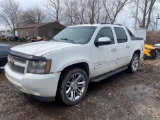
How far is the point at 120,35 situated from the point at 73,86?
8.30 ft

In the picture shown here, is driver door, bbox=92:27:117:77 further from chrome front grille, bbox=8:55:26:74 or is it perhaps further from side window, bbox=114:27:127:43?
chrome front grille, bbox=8:55:26:74

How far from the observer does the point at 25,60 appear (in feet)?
10.5

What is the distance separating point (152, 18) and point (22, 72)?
3063 centimetres

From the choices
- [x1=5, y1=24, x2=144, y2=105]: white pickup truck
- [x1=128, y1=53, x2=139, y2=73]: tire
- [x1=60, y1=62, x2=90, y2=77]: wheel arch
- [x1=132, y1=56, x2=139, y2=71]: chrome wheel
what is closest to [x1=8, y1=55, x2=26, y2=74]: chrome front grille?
[x1=5, y1=24, x2=144, y2=105]: white pickup truck

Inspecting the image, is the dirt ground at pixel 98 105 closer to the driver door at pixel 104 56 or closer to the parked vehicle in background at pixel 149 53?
the driver door at pixel 104 56

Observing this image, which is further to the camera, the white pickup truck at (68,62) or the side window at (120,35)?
the side window at (120,35)

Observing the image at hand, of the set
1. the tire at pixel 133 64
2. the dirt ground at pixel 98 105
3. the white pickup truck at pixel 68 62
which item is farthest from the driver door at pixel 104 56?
the tire at pixel 133 64

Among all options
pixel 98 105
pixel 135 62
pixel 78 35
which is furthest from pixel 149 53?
pixel 98 105

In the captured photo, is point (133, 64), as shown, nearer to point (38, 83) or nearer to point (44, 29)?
point (38, 83)

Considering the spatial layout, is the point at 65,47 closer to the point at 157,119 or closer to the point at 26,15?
the point at 157,119

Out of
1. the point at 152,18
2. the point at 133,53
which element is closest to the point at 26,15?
the point at 152,18

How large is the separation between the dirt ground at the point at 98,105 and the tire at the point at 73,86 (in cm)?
18

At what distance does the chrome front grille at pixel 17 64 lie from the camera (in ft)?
10.7

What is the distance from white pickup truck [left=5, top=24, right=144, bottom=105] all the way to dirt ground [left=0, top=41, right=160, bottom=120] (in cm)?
33
